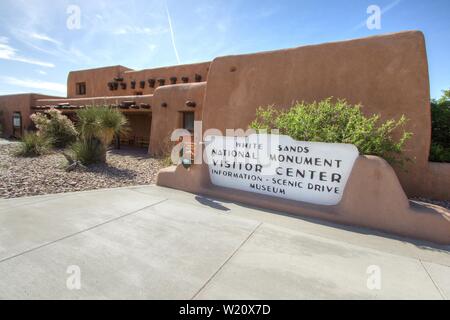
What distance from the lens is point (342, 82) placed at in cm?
682

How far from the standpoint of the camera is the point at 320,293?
2221 millimetres

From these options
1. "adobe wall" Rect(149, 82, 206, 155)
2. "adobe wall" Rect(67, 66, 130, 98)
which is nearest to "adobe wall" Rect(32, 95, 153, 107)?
"adobe wall" Rect(149, 82, 206, 155)

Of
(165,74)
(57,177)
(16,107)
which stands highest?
(165,74)

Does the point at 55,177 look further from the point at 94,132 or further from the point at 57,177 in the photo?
the point at 94,132

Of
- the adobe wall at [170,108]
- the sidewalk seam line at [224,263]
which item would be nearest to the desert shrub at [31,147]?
the adobe wall at [170,108]

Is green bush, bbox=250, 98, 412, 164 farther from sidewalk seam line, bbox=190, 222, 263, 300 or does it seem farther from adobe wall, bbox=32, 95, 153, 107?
adobe wall, bbox=32, 95, 153, 107

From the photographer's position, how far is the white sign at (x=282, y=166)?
4223mm

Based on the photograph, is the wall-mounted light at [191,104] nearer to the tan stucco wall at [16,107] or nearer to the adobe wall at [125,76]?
the adobe wall at [125,76]

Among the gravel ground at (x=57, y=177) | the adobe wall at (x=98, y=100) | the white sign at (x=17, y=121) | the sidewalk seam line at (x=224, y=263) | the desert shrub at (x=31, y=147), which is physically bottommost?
the sidewalk seam line at (x=224, y=263)

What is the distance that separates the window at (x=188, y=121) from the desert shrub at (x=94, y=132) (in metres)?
3.92

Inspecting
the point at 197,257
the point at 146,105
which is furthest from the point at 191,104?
the point at 197,257

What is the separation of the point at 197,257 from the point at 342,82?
6.60 meters

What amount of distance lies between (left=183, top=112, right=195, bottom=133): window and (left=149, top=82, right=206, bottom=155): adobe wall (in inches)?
9.9
